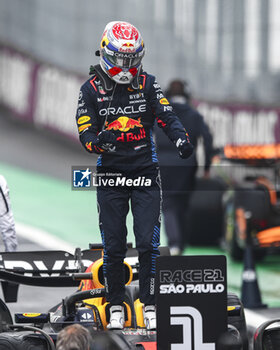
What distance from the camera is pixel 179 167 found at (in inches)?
451

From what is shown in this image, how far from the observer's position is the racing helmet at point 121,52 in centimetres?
699

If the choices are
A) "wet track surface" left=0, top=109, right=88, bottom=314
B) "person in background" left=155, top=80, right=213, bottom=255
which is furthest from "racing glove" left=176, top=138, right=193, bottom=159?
"wet track surface" left=0, top=109, right=88, bottom=314

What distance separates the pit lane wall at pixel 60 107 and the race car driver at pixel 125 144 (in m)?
8.40

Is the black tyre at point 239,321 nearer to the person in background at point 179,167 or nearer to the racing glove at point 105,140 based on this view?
the racing glove at point 105,140

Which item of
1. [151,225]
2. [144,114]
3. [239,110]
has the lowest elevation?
[151,225]

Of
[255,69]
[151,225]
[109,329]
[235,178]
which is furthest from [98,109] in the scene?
[255,69]

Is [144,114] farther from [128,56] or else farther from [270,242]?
[270,242]

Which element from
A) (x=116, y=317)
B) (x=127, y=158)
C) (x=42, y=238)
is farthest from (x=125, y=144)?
(x=42, y=238)

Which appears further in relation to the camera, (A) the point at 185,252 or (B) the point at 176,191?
(A) the point at 185,252

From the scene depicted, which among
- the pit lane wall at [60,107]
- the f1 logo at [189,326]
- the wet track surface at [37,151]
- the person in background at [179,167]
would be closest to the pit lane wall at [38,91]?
the pit lane wall at [60,107]

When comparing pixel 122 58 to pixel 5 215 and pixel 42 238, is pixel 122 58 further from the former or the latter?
pixel 42 238

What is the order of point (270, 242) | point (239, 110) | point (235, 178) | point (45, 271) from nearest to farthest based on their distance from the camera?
point (45, 271) → point (270, 242) → point (235, 178) → point (239, 110)

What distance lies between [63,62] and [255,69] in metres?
3.25

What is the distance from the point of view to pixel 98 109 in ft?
23.3
